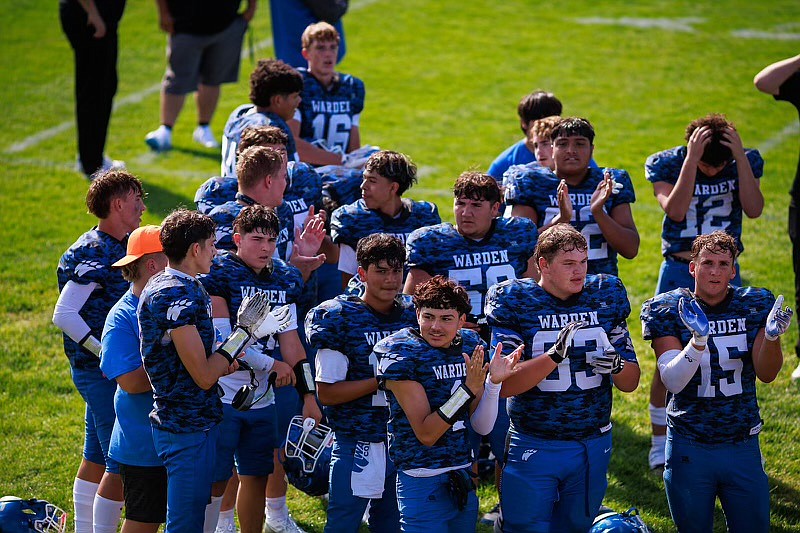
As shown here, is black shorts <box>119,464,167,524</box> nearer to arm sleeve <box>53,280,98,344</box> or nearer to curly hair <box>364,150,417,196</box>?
arm sleeve <box>53,280,98,344</box>

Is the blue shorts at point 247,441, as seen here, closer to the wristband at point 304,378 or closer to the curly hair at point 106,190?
the wristband at point 304,378

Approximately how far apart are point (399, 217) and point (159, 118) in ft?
23.8

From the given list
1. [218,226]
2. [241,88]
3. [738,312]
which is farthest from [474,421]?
[241,88]

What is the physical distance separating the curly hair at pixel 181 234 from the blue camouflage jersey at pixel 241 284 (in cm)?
52


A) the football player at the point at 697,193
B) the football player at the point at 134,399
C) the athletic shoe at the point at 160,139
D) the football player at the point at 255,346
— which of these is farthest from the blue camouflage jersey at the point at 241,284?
the athletic shoe at the point at 160,139

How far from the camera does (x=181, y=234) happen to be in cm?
450

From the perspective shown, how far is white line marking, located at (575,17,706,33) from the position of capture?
1546 centimetres

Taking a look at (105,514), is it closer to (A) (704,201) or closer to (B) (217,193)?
(B) (217,193)

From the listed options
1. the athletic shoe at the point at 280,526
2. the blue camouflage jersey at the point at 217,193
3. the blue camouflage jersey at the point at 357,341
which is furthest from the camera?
the blue camouflage jersey at the point at 217,193

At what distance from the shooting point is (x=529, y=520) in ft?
15.3

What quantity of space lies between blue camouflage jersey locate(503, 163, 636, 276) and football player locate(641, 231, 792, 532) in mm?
1164

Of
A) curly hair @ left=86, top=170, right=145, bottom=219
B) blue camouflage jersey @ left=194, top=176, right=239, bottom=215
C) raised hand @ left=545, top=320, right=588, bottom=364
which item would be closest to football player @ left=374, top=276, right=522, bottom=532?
raised hand @ left=545, top=320, right=588, bottom=364

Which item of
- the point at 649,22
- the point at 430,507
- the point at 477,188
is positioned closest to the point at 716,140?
the point at 477,188

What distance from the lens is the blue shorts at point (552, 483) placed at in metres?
4.66
